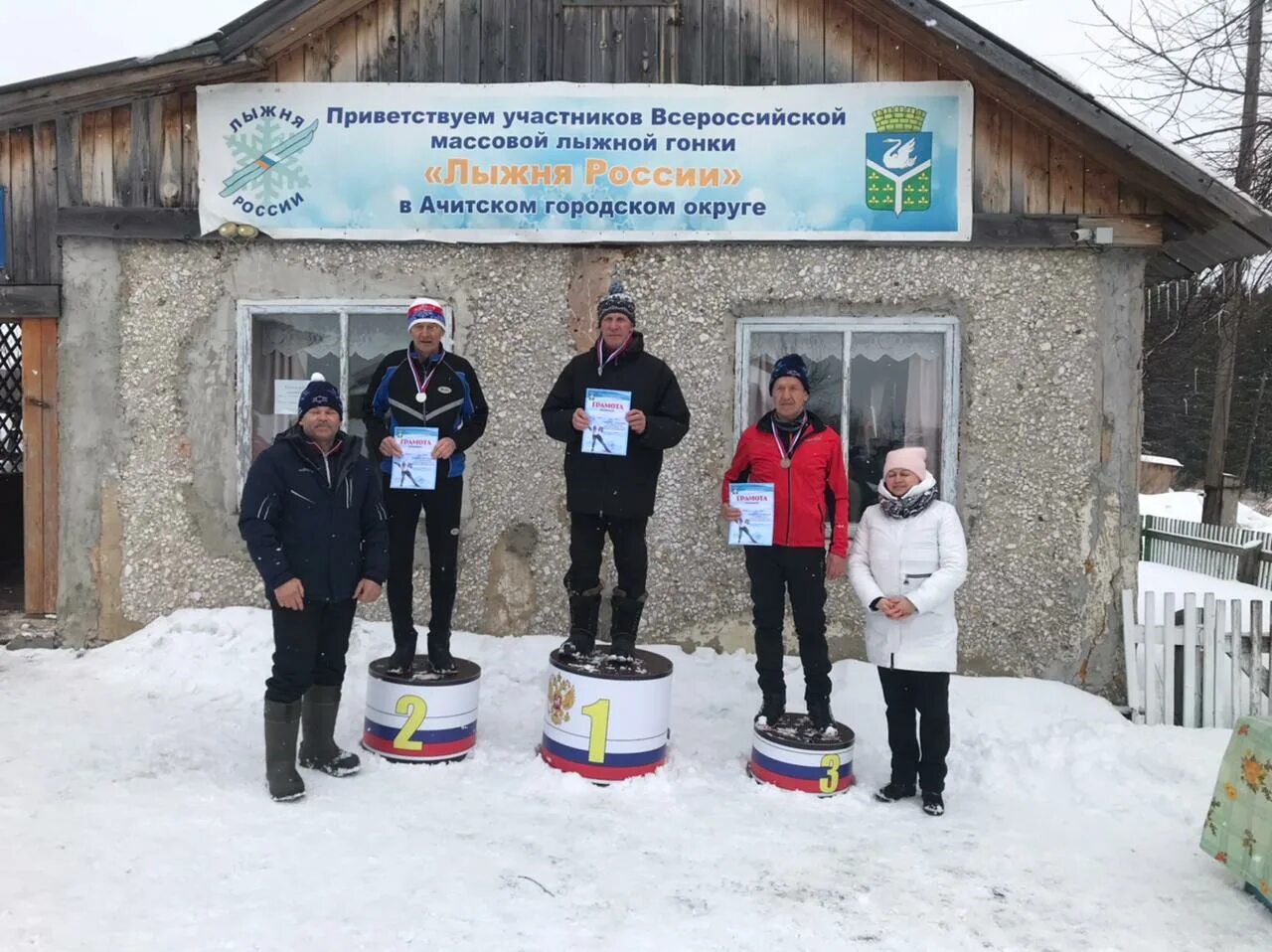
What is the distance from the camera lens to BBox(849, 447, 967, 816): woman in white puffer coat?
4.19m

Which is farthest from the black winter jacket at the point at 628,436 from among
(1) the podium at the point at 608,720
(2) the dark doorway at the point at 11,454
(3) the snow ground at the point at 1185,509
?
(3) the snow ground at the point at 1185,509

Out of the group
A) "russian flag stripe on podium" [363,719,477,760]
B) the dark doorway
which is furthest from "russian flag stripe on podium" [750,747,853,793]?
the dark doorway

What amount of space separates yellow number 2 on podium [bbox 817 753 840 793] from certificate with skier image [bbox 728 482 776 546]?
3.52ft

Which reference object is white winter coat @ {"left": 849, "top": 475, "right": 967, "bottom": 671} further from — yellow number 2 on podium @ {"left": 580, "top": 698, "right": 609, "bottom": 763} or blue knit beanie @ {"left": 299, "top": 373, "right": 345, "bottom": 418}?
blue knit beanie @ {"left": 299, "top": 373, "right": 345, "bottom": 418}

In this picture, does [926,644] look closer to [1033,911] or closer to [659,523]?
[1033,911]

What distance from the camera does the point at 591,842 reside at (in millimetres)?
3832

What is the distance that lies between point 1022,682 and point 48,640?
666 centimetres

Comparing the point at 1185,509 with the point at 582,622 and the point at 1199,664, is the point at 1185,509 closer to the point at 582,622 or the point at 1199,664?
the point at 1199,664

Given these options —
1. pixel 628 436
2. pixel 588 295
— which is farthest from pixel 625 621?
pixel 588 295

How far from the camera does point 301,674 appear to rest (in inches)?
164

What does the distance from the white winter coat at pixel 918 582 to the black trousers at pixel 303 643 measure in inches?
97.1

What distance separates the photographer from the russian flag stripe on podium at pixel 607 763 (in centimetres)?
440

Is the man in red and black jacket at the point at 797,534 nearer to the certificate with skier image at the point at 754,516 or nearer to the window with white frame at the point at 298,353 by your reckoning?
the certificate with skier image at the point at 754,516

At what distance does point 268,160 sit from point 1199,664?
276 inches
